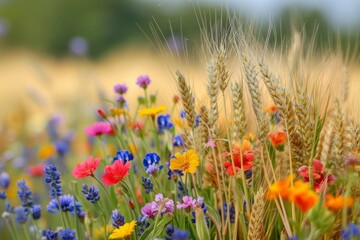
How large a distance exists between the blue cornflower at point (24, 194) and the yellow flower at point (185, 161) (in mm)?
736

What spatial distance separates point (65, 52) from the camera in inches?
1262

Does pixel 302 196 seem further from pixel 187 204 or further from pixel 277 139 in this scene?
pixel 277 139

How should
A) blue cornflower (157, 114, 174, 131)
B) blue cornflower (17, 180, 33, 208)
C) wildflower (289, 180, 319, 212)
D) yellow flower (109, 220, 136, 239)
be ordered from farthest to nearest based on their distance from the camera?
blue cornflower (157, 114, 174, 131) < blue cornflower (17, 180, 33, 208) < yellow flower (109, 220, 136, 239) < wildflower (289, 180, 319, 212)

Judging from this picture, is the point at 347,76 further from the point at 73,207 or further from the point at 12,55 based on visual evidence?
the point at 12,55

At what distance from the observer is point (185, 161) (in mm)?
1921

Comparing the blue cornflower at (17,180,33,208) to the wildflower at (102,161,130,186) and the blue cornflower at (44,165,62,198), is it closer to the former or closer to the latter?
the blue cornflower at (44,165,62,198)

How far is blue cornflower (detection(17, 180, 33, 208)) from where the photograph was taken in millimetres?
2363

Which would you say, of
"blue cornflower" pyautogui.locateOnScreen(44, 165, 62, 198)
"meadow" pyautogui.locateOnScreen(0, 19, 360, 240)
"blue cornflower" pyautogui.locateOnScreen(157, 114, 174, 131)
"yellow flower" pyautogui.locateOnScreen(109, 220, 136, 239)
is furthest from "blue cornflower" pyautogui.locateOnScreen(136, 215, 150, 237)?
"blue cornflower" pyautogui.locateOnScreen(157, 114, 174, 131)

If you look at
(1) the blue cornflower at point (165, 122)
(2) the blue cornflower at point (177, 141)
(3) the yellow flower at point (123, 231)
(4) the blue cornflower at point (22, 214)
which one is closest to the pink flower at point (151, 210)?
(3) the yellow flower at point (123, 231)

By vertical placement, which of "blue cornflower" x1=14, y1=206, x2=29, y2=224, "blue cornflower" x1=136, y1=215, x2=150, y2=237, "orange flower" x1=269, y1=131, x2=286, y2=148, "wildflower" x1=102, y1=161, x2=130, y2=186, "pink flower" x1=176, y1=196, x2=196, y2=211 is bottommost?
"blue cornflower" x1=14, y1=206, x2=29, y2=224

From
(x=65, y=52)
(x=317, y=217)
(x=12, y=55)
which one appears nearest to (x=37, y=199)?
(x=317, y=217)

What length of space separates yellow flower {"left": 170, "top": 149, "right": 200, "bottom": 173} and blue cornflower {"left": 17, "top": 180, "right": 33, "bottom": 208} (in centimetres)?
74

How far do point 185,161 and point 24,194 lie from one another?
2.59 ft

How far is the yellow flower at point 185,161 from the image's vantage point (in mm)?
1906
